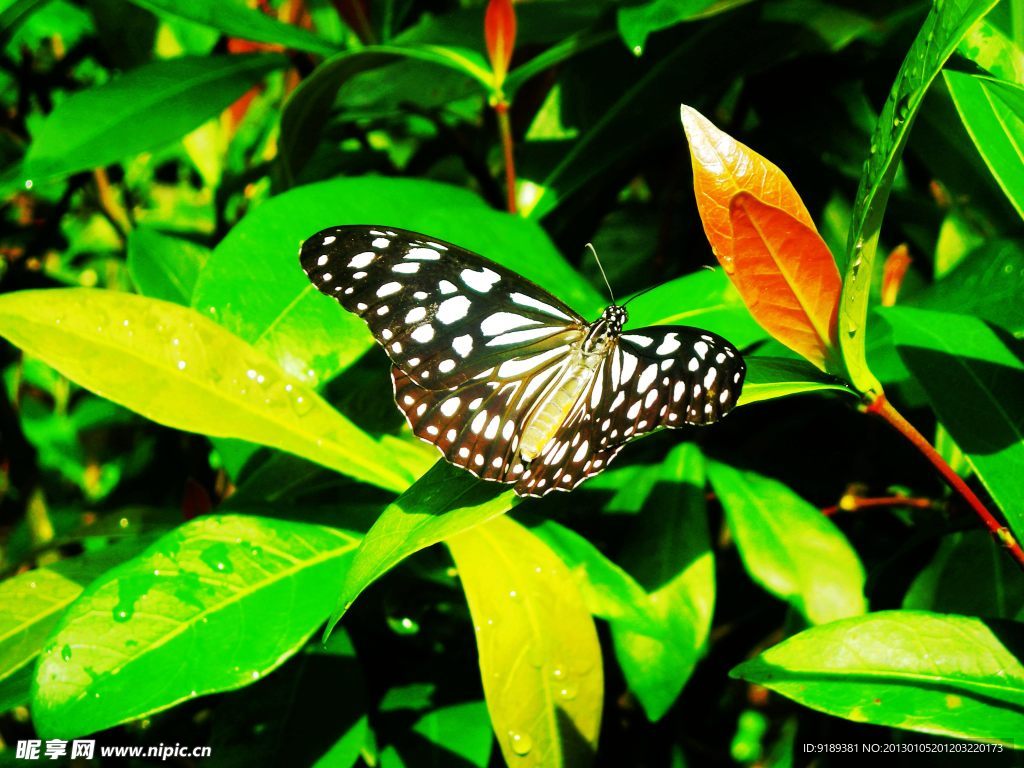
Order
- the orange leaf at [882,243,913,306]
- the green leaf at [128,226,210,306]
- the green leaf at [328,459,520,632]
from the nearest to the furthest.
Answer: the green leaf at [328,459,520,632]
the orange leaf at [882,243,913,306]
the green leaf at [128,226,210,306]

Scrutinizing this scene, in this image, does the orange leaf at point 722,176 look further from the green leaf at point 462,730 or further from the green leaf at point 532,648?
the green leaf at point 462,730

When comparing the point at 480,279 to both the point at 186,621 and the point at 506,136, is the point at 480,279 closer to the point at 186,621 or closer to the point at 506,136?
the point at 506,136

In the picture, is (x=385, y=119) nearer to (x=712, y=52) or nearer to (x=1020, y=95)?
(x=712, y=52)

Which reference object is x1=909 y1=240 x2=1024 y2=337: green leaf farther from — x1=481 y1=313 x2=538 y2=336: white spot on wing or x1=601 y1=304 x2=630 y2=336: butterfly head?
x1=481 y1=313 x2=538 y2=336: white spot on wing

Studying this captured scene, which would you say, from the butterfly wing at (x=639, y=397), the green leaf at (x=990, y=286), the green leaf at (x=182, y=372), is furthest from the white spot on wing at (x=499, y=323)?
the green leaf at (x=990, y=286)

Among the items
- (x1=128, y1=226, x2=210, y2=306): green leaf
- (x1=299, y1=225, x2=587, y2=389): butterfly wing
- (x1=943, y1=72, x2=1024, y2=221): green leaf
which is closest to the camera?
(x1=943, y1=72, x2=1024, y2=221): green leaf

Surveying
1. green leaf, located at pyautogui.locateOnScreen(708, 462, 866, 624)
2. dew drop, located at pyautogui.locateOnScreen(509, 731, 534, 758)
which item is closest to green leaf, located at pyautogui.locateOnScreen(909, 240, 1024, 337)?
green leaf, located at pyautogui.locateOnScreen(708, 462, 866, 624)
